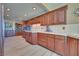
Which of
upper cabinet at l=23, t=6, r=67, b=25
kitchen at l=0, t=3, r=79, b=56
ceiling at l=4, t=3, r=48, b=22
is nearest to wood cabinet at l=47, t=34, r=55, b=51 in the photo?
kitchen at l=0, t=3, r=79, b=56

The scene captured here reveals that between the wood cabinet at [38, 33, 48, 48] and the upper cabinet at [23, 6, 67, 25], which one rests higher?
the upper cabinet at [23, 6, 67, 25]

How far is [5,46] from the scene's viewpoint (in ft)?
5.98

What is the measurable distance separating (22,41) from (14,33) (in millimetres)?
170

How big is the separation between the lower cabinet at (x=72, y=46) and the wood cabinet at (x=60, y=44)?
0.28 feet

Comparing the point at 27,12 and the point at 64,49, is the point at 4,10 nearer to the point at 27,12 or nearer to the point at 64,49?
the point at 27,12

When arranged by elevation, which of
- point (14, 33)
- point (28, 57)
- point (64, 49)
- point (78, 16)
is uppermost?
point (78, 16)

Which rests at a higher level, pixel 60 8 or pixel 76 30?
pixel 60 8

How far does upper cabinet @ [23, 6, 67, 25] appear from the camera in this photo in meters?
1.78

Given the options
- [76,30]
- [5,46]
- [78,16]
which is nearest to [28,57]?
[5,46]

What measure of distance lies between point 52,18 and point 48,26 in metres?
0.14

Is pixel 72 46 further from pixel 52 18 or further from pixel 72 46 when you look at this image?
pixel 52 18

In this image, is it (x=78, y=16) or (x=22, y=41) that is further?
(x=22, y=41)

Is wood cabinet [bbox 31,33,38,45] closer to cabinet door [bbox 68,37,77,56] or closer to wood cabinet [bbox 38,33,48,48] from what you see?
wood cabinet [bbox 38,33,48,48]

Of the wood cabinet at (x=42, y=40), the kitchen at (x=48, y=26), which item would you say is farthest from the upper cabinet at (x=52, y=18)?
the wood cabinet at (x=42, y=40)
